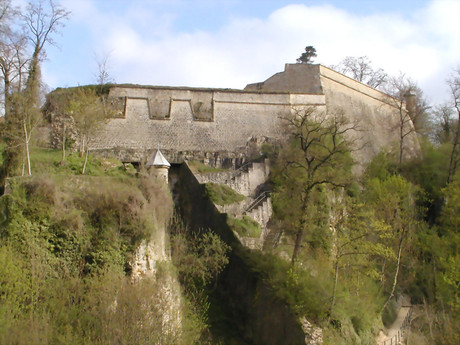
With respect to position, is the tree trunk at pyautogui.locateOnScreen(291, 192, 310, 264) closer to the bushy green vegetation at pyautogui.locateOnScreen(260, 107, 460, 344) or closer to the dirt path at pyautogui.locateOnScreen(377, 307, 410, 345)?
the bushy green vegetation at pyautogui.locateOnScreen(260, 107, 460, 344)

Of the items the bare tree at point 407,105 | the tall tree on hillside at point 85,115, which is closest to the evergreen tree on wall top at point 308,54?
the bare tree at point 407,105

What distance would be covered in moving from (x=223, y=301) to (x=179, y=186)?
21.1ft

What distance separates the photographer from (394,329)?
23.9 m

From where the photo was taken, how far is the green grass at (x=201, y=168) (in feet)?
86.3

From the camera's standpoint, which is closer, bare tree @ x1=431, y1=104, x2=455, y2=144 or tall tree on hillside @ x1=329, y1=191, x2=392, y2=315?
tall tree on hillside @ x1=329, y1=191, x2=392, y2=315

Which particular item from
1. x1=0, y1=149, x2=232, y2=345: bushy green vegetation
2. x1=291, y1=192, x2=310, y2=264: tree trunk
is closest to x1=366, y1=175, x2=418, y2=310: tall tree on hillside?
x1=291, y1=192, x2=310, y2=264: tree trunk

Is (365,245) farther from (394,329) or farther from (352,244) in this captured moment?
(394,329)

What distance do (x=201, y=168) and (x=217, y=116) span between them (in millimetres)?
6478

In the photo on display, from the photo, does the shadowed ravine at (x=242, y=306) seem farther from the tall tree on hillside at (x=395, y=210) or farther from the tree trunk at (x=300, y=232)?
the tall tree on hillside at (x=395, y=210)

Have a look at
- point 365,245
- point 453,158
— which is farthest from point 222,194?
point 453,158

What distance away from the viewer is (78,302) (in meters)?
15.2

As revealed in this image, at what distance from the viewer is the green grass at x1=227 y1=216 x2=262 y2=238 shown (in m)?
21.7

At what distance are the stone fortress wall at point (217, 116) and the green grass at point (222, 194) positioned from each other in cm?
375

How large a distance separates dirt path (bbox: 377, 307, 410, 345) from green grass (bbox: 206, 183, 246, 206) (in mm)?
8087
